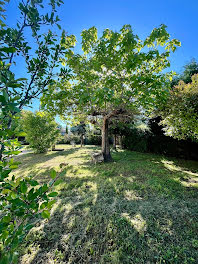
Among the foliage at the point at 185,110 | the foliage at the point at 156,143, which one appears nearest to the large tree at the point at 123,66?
the foliage at the point at 185,110

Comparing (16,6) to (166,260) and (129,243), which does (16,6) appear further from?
(166,260)

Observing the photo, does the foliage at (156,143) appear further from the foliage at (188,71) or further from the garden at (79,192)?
the garden at (79,192)

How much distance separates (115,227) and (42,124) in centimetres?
1057

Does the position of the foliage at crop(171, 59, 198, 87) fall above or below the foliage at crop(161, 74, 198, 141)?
above

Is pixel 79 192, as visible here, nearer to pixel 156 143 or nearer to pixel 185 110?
pixel 185 110

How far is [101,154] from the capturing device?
7195 millimetres

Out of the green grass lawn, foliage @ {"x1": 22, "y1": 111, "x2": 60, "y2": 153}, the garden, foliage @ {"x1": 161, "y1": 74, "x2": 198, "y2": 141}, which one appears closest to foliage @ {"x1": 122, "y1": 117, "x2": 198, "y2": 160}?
foliage @ {"x1": 161, "y1": 74, "x2": 198, "y2": 141}

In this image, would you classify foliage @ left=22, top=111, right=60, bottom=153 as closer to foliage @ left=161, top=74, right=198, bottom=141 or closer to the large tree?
the large tree

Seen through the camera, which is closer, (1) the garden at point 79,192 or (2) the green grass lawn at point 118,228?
(1) the garden at point 79,192

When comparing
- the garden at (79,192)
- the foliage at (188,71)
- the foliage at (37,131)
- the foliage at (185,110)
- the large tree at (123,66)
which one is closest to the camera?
the garden at (79,192)

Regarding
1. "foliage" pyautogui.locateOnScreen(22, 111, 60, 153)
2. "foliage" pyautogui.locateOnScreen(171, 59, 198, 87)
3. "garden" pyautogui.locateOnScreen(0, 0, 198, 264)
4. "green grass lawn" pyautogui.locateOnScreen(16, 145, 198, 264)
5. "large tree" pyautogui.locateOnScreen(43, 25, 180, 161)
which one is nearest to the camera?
"garden" pyautogui.locateOnScreen(0, 0, 198, 264)

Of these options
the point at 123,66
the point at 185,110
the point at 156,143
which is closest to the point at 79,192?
the point at 123,66

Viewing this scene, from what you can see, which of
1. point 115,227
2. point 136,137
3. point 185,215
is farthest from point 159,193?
point 136,137

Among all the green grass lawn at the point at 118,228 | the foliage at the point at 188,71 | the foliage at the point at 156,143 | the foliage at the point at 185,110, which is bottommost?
the green grass lawn at the point at 118,228
